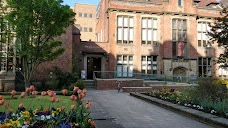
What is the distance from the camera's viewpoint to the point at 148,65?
27812 mm

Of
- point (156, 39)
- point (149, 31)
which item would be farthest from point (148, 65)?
point (149, 31)

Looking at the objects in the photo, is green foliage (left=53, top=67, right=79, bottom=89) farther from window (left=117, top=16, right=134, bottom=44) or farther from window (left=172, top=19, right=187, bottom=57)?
window (left=172, top=19, right=187, bottom=57)

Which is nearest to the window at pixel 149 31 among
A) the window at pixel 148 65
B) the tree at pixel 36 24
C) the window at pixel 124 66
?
the window at pixel 148 65

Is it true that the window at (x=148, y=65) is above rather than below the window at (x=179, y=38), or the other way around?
below

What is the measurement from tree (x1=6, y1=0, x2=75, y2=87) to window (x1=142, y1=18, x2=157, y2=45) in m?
13.6

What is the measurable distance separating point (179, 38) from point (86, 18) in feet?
129

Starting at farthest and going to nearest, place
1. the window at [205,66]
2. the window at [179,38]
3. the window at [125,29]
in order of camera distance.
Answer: the window at [205,66] < the window at [179,38] < the window at [125,29]

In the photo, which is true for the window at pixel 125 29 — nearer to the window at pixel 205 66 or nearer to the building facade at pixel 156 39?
the building facade at pixel 156 39

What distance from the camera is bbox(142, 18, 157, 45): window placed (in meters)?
28.0

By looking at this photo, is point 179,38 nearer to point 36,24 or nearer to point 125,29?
point 125,29

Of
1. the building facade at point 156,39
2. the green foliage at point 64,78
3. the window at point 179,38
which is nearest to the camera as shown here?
the green foliage at point 64,78

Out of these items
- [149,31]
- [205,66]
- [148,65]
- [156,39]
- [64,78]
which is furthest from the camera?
[205,66]

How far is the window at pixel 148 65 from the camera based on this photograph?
2764 centimetres

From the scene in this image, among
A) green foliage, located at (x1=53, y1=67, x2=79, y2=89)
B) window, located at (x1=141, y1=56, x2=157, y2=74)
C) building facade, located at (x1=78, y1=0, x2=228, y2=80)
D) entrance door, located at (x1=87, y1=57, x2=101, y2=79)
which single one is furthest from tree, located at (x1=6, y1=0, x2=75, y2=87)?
window, located at (x1=141, y1=56, x2=157, y2=74)
